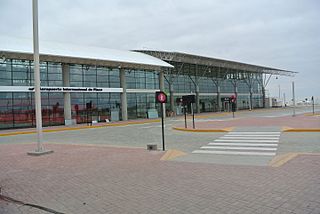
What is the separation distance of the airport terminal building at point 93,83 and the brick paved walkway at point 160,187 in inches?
983

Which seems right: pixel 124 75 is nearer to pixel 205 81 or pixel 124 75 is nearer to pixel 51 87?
pixel 51 87

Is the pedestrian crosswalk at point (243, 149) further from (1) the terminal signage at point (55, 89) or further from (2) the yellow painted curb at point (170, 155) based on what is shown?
(1) the terminal signage at point (55, 89)

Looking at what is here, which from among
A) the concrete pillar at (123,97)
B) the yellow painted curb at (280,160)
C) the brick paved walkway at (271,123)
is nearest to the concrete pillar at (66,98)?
the concrete pillar at (123,97)

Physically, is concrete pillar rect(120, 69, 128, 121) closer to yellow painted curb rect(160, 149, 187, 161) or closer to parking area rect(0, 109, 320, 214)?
parking area rect(0, 109, 320, 214)

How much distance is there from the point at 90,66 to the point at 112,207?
121ft

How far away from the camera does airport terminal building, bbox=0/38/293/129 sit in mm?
32500

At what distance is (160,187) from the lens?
21.5 ft

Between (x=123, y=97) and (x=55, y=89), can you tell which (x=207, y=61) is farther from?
(x=55, y=89)

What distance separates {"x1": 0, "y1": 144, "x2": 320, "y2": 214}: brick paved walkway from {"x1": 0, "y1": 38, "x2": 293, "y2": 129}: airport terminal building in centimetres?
2498

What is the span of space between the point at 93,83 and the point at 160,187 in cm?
3581

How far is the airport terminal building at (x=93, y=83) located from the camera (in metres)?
32.5

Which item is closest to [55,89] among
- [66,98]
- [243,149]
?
[66,98]

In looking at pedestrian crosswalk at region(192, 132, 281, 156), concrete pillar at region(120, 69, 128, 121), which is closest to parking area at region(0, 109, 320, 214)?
pedestrian crosswalk at region(192, 132, 281, 156)

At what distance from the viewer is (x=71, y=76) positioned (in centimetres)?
3844
